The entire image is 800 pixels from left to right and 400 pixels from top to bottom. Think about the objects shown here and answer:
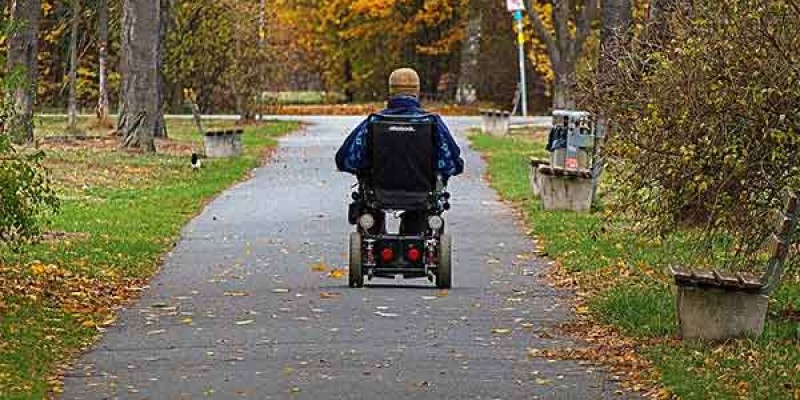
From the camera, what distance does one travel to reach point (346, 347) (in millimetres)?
10891

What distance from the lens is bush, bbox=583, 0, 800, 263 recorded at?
11.1m

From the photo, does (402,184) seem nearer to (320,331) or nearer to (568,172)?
(320,331)

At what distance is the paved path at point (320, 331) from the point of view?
961cm

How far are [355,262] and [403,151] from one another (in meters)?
0.99

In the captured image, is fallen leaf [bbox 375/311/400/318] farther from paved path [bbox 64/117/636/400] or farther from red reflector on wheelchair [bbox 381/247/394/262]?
red reflector on wheelchair [bbox 381/247/394/262]

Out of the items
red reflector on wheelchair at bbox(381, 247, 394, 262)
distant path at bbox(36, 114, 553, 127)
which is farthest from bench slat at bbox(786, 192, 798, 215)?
distant path at bbox(36, 114, 553, 127)

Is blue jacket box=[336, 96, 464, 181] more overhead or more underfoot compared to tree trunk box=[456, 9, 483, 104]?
more overhead

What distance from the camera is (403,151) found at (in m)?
13.3

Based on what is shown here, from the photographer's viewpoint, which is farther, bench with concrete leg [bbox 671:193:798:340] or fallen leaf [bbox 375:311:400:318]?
fallen leaf [bbox 375:311:400:318]

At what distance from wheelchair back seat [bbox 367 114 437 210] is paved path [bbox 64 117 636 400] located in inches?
33.2

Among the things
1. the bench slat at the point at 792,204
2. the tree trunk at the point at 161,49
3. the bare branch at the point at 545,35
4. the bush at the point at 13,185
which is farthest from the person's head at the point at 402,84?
the bare branch at the point at 545,35

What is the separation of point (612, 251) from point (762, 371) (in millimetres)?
6967

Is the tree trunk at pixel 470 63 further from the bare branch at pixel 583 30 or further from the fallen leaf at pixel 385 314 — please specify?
the fallen leaf at pixel 385 314

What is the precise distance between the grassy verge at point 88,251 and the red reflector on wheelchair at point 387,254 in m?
1.88
